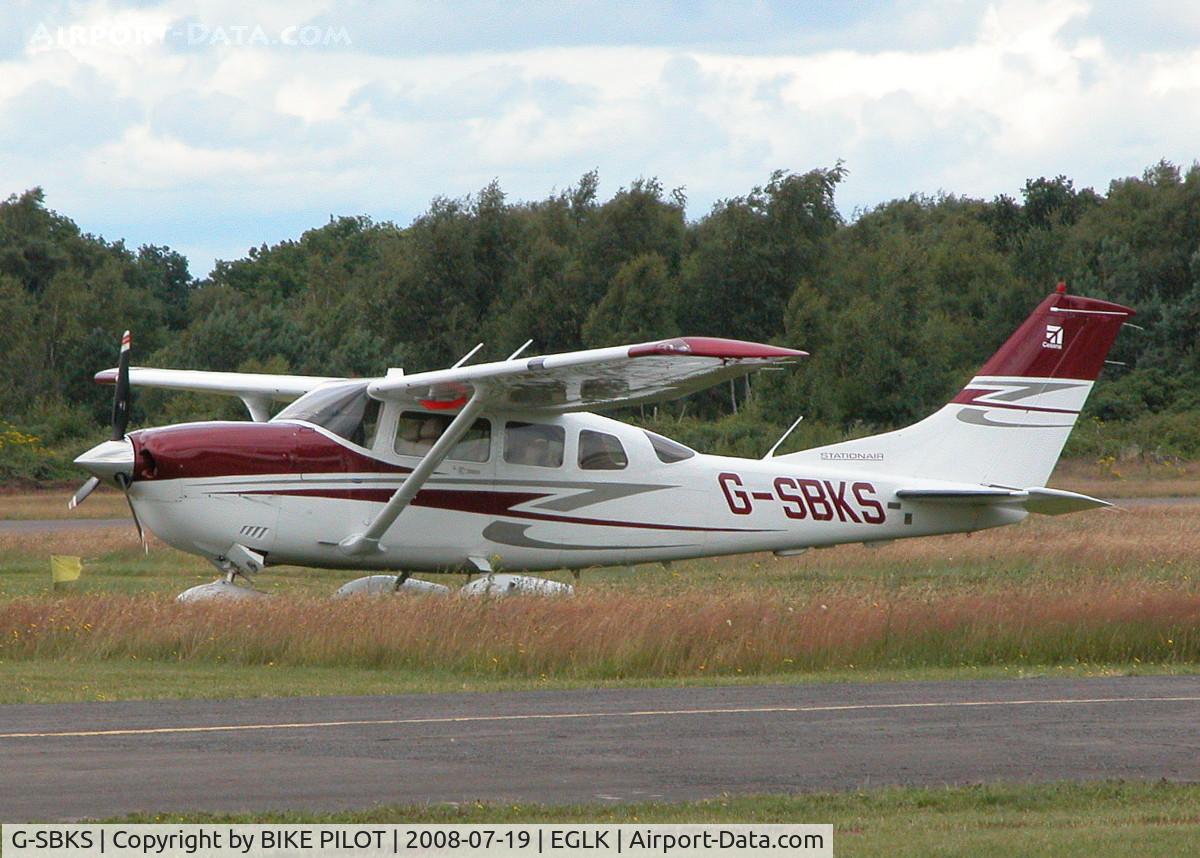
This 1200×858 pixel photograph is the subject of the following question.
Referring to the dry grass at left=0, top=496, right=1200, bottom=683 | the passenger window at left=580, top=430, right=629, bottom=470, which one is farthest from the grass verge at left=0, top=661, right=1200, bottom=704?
the passenger window at left=580, top=430, right=629, bottom=470

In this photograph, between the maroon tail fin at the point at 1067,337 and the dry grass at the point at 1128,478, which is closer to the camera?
the maroon tail fin at the point at 1067,337

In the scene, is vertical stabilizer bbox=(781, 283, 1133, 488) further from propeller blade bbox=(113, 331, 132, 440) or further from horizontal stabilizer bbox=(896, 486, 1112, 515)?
propeller blade bbox=(113, 331, 132, 440)

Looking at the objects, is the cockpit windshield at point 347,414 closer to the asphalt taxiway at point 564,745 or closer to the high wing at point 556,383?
the high wing at point 556,383

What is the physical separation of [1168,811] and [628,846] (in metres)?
2.73

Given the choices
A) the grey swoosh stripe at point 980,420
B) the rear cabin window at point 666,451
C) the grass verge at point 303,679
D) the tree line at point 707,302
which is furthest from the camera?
the tree line at point 707,302

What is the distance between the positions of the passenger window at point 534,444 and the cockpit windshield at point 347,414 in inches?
59.5

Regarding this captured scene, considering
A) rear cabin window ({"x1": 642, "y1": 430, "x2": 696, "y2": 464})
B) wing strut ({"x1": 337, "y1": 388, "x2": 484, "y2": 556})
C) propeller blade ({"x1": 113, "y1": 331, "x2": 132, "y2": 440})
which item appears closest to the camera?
wing strut ({"x1": 337, "y1": 388, "x2": 484, "y2": 556})

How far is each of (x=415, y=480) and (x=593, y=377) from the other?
92.4 inches

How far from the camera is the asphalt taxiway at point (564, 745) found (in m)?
8.17

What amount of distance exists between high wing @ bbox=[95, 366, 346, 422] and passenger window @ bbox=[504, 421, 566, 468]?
3.40 m

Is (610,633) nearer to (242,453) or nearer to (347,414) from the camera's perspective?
(347,414)

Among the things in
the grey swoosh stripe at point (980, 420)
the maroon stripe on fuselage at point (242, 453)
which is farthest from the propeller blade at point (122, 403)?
the grey swoosh stripe at point (980, 420)

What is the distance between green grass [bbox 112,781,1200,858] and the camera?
284 inches

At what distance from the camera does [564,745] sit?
966 cm
